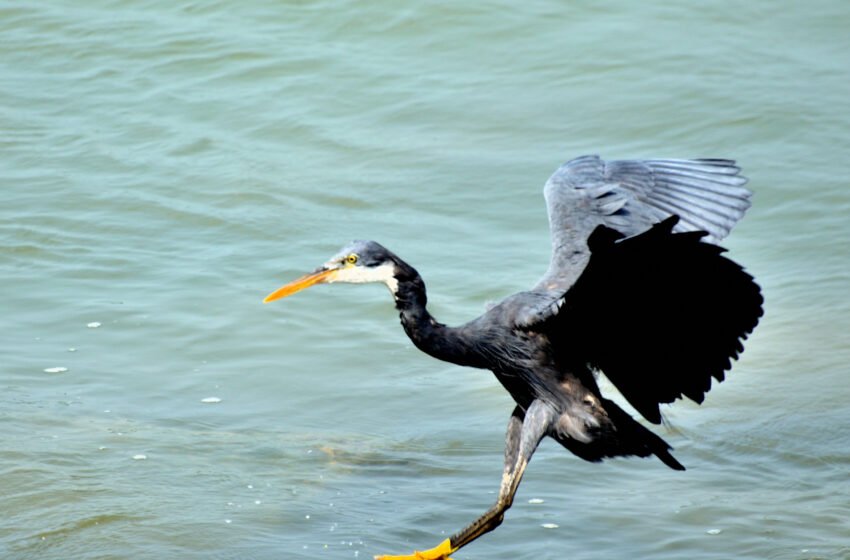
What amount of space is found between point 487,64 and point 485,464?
6.13m

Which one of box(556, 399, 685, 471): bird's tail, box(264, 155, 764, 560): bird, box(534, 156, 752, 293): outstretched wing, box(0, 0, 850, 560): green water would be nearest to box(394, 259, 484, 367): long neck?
box(264, 155, 764, 560): bird

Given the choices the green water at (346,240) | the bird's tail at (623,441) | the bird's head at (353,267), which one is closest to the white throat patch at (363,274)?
the bird's head at (353,267)

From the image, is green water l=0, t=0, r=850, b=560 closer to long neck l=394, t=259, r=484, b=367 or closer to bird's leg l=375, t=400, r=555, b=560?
bird's leg l=375, t=400, r=555, b=560

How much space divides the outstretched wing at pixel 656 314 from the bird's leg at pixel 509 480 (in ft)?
0.88

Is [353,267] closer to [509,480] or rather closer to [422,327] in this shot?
[422,327]

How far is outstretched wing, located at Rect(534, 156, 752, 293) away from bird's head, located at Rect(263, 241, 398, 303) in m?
0.81

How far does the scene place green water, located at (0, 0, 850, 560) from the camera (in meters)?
6.46

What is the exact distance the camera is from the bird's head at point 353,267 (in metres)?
5.59

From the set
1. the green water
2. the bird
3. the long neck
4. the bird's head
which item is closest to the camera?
the bird

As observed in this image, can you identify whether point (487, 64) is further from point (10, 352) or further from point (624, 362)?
point (624, 362)

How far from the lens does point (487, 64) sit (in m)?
12.5

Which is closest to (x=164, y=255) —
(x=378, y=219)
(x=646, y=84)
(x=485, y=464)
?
(x=378, y=219)

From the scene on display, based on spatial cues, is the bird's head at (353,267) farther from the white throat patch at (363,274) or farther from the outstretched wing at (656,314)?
the outstretched wing at (656,314)

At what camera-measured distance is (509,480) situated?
19.3 ft
